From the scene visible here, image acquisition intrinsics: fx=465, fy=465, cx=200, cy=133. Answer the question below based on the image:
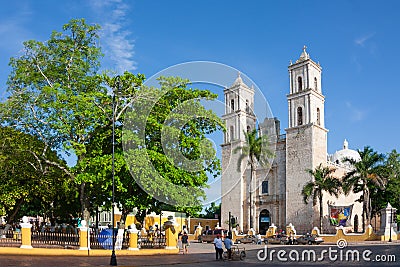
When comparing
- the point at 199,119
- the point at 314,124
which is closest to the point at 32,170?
the point at 199,119

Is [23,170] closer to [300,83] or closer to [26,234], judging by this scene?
[26,234]

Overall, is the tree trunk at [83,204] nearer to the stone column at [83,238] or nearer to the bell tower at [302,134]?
the stone column at [83,238]

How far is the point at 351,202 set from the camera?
62688mm

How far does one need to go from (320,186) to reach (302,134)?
8483mm

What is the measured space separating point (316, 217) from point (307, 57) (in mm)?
19578

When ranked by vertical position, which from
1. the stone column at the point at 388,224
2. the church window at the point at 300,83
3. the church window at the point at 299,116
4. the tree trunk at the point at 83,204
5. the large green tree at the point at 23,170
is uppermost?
the church window at the point at 300,83

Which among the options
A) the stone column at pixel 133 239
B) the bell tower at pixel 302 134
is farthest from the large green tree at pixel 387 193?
the stone column at pixel 133 239

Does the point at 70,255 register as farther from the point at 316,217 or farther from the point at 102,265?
the point at 316,217

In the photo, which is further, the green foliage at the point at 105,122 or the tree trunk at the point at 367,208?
the tree trunk at the point at 367,208

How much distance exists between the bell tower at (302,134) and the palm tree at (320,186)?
8.18 feet

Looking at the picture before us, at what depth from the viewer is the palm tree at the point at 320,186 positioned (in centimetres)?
4962

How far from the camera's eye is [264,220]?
6116 centimetres

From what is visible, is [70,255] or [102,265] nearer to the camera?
[102,265]

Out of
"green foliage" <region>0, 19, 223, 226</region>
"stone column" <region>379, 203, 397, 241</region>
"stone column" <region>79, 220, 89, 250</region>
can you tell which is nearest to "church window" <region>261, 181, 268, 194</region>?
"stone column" <region>379, 203, 397, 241</region>
